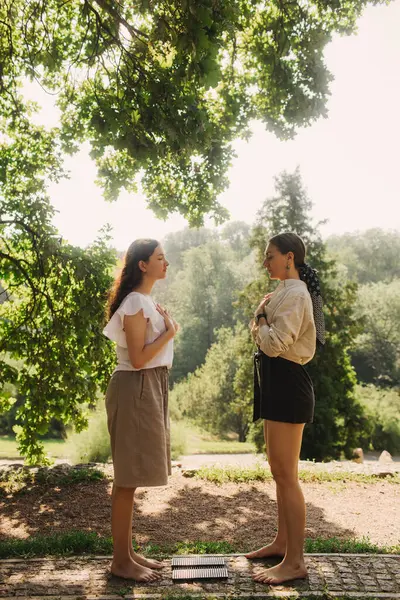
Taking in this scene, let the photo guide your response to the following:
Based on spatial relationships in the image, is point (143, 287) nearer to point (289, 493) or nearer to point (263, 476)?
point (289, 493)

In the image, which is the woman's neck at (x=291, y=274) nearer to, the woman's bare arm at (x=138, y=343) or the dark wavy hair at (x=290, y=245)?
the dark wavy hair at (x=290, y=245)

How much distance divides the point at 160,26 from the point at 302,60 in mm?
5285

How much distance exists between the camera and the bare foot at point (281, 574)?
11.3ft

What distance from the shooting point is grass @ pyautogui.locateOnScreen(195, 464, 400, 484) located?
7.44 meters

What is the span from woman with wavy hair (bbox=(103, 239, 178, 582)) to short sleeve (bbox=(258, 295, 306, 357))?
625 millimetres

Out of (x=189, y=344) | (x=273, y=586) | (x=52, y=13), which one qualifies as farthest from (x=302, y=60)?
(x=189, y=344)

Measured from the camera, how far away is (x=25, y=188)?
9.69 m

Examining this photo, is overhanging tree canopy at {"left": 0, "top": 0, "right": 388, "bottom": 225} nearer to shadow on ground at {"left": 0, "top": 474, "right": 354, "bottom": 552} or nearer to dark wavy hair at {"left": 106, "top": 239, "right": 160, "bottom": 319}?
dark wavy hair at {"left": 106, "top": 239, "right": 160, "bottom": 319}

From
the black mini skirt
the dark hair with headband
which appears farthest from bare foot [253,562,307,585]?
the dark hair with headband

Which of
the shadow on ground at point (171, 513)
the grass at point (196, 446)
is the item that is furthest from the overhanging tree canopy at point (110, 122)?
the grass at point (196, 446)

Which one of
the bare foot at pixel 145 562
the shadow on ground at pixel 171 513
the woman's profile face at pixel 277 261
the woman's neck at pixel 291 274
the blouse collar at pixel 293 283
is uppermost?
the woman's profile face at pixel 277 261

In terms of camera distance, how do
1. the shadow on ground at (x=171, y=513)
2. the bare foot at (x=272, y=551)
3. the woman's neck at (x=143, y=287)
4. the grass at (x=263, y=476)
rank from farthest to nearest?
the grass at (x=263, y=476), the shadow on ground at (x=171, y=513), the bare foot at (x=272, y=551), the woman's neck at (x=143, y=287)

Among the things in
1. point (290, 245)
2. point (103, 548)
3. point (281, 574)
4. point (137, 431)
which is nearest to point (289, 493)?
point (281, 574)

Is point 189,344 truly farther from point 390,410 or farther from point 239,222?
point 239,222
